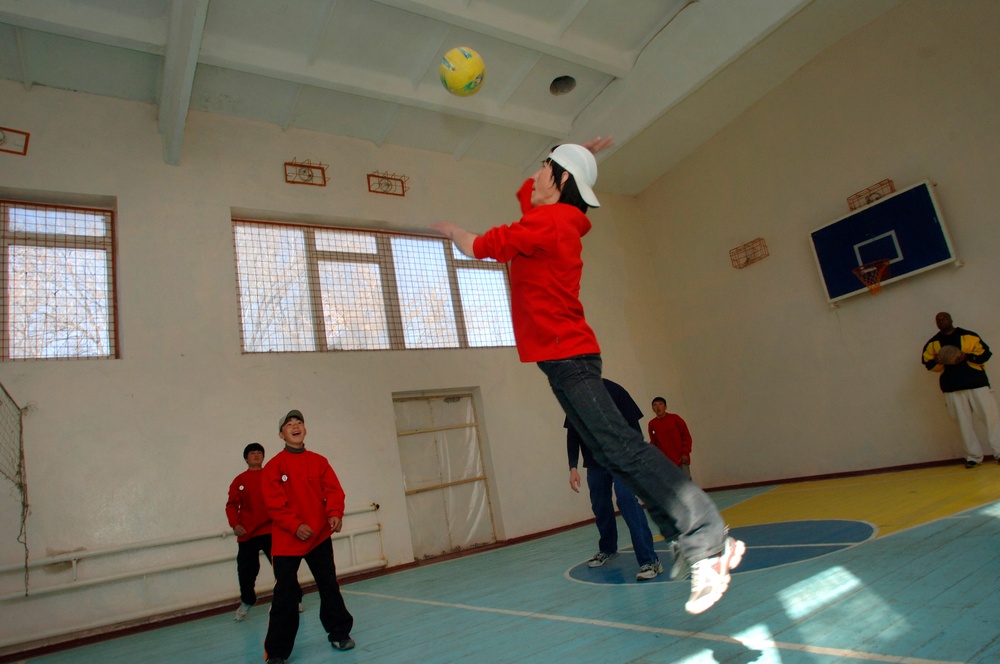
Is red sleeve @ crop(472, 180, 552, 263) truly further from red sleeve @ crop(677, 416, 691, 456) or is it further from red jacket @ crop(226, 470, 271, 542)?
red sleeve @ crop(677, 416, 691, 456)

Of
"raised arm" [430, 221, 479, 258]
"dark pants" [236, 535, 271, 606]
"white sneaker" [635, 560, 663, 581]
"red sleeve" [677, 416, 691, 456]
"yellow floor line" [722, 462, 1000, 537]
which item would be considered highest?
"raised arm" [430, 221, 479, 258]

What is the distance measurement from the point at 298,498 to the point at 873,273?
25.8 ft

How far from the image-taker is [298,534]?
3.35m

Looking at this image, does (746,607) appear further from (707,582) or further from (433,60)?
(433,60)

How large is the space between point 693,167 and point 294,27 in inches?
272

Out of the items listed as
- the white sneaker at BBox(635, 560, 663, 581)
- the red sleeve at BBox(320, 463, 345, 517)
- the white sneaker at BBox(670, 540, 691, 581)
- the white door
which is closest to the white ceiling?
the white door

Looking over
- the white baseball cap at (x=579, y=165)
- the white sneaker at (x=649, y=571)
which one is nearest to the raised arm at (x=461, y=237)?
the white baseball cap at (x=579, y=165)

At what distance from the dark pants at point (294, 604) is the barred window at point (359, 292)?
4.59 metres

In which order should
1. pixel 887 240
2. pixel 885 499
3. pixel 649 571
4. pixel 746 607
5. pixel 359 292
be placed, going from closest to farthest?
pixel 746 607 < pixel 649 571 < pixel 885 499 < pixel 887 240 < pixel 359 292

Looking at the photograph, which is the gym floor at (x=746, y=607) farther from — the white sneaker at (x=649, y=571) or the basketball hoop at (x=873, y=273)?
the basketball hoop at (x=873, y=273)

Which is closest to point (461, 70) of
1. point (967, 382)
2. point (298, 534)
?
point (298, 534)

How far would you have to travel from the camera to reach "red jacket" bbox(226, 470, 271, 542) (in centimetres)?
552

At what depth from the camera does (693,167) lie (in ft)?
35.3

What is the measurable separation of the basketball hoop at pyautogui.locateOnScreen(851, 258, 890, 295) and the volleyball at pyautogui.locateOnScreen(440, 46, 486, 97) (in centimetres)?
586
